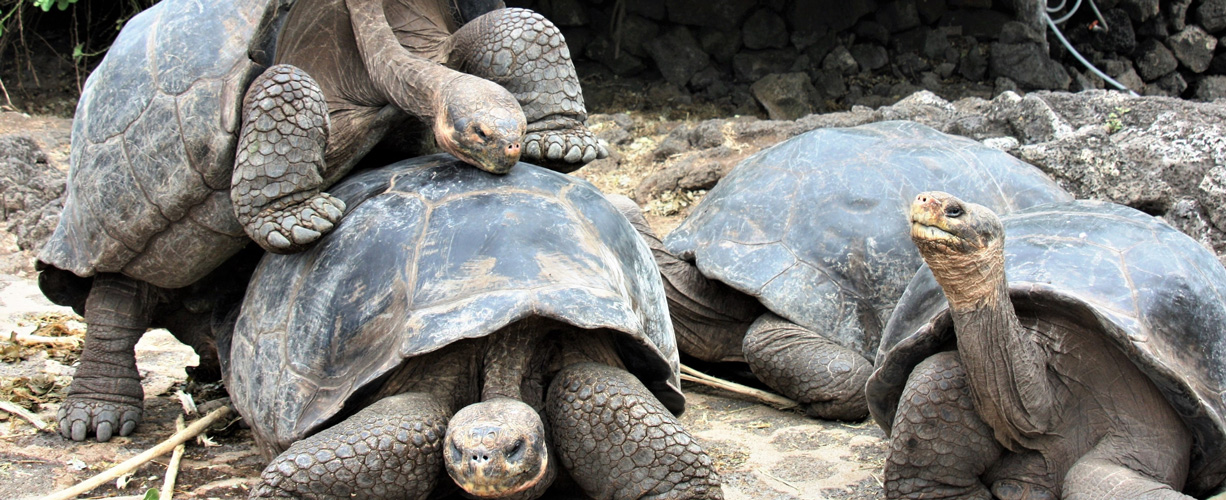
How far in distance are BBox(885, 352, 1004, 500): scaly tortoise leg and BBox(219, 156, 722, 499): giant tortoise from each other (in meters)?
0.52

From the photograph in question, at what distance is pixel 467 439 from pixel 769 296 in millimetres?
1936

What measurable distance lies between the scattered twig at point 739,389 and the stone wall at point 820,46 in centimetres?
488

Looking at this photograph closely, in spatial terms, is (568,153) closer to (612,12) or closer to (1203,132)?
(1203,132)

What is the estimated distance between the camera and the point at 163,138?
268 centimetres

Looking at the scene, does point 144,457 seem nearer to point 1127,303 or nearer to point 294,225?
point 294,225

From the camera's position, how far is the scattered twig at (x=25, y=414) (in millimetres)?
3068

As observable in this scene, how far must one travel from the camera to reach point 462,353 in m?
2.48

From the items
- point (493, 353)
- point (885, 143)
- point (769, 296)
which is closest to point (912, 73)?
point (885, 143)

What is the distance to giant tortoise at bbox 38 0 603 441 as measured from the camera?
2.60m

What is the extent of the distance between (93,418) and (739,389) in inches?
78.8

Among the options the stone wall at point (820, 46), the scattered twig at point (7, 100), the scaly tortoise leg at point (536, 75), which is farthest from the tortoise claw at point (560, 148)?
the stone wall at point (820, 46)

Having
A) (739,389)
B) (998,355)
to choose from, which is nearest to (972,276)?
(998,355)

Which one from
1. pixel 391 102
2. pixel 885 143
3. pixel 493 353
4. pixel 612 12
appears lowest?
pixel 612 12

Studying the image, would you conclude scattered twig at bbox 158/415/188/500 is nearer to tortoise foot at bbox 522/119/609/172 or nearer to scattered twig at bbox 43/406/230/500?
scattered twig at bbox 43/406/230/500
